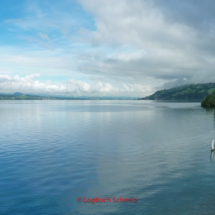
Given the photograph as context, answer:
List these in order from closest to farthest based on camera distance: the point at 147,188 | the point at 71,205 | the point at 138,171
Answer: the point at 71,205, the point at 147,188, the point at 138,171

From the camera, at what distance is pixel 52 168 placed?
30359 millimetres

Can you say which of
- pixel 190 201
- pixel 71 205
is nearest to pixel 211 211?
pixel 190 201

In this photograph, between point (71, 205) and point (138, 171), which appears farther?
point (138, 171)

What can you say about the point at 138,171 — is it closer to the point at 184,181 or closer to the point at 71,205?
the point at 184,181

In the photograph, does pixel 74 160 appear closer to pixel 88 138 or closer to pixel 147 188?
pixel 147 188

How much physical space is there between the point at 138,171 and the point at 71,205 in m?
11.9

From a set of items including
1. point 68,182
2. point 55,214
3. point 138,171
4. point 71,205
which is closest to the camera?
point 55,214

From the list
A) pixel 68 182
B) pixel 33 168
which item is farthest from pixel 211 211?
pixel 33 168

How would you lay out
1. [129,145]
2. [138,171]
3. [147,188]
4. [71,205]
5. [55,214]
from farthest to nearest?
[129,145]
[138,171]
[147,188]
[71,205]
[55,214]

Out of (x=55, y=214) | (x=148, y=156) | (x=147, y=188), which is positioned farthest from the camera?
(x=148, y=156)

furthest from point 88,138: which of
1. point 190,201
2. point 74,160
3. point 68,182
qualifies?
point 190,201

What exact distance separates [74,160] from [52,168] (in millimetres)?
4711

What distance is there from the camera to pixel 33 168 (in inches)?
1193

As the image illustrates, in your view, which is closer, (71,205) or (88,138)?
(71,205)
